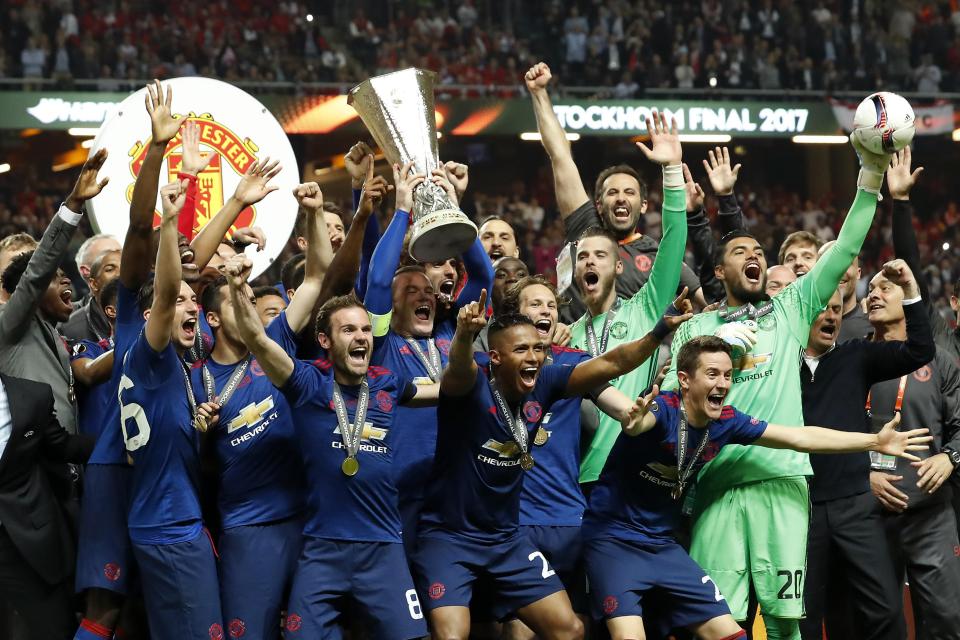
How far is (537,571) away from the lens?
17.1 ft

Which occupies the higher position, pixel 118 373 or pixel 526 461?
pixel 118 373

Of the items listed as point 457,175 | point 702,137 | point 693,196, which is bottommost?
point 693,196

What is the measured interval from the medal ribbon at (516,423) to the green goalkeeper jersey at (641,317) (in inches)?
30.7

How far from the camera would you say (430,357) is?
5.58m

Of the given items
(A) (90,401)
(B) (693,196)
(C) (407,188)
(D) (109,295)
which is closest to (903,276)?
(B) (693,196)

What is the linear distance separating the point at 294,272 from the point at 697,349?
199cm

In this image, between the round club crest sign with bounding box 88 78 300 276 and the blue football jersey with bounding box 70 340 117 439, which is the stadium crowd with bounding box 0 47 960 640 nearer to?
the blue football jersey with bounding box 70 340 117 439

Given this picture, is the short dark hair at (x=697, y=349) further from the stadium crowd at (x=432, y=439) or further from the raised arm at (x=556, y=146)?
the raised arm at (x=556, y=146)

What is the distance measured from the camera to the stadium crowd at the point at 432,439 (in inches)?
197

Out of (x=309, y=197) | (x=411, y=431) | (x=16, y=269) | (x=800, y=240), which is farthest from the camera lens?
(x=800, y=240)

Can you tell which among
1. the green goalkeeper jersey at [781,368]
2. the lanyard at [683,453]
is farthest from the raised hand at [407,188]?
the green goalkeeper jersey at [781,368]

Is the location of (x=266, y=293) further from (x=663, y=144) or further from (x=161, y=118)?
(x=663, y=144)

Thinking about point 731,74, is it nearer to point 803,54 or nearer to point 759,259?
point 803,54

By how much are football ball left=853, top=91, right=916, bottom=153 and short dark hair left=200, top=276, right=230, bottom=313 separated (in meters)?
2.92
